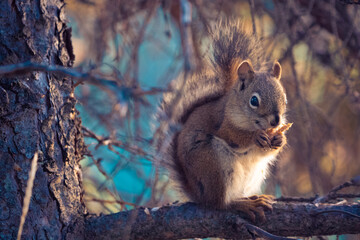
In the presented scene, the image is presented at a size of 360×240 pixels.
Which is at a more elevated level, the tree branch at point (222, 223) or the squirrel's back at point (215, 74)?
the squirrel's back at point (215, 74)

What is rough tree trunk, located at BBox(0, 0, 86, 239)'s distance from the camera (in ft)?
4.11

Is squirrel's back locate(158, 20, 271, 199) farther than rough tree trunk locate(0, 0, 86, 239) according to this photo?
Yes

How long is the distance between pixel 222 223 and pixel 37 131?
0.73m

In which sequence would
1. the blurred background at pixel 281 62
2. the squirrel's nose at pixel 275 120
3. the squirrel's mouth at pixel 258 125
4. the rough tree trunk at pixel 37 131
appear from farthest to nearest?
the blurred background at pixel 281 62
the squirrel's mouth at pixel 258 125
the squirrel's nose at pixel 275 120
the rough tree trunk at pixel 37 131

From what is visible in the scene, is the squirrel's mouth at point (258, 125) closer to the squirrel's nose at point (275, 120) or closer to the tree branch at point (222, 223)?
the squirrel's nose at point (275, 120)

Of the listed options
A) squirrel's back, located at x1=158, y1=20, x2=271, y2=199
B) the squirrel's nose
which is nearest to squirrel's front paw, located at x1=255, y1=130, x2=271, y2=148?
the squirrel's nose

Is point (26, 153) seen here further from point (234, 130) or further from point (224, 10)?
point (224, 10)

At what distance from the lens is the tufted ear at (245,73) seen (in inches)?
69.1

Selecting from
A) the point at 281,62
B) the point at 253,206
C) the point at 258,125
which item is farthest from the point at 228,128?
the point at 281,62

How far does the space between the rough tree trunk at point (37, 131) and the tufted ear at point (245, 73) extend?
0.79 meters

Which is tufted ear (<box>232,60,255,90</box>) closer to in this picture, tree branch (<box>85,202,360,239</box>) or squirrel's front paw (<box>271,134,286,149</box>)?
squirrel's front paw (<box>271,134,286,149</box>)

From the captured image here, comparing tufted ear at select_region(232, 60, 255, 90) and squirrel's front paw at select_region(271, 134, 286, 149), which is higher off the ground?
tufted ear at select_region(232, 60, 255, 90)

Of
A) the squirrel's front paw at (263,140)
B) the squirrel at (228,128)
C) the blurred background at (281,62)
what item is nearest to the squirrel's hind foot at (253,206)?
the squirrel at (228,128)

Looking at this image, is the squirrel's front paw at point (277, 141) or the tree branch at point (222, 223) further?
the squirrel's front paw at point (277, 141)
